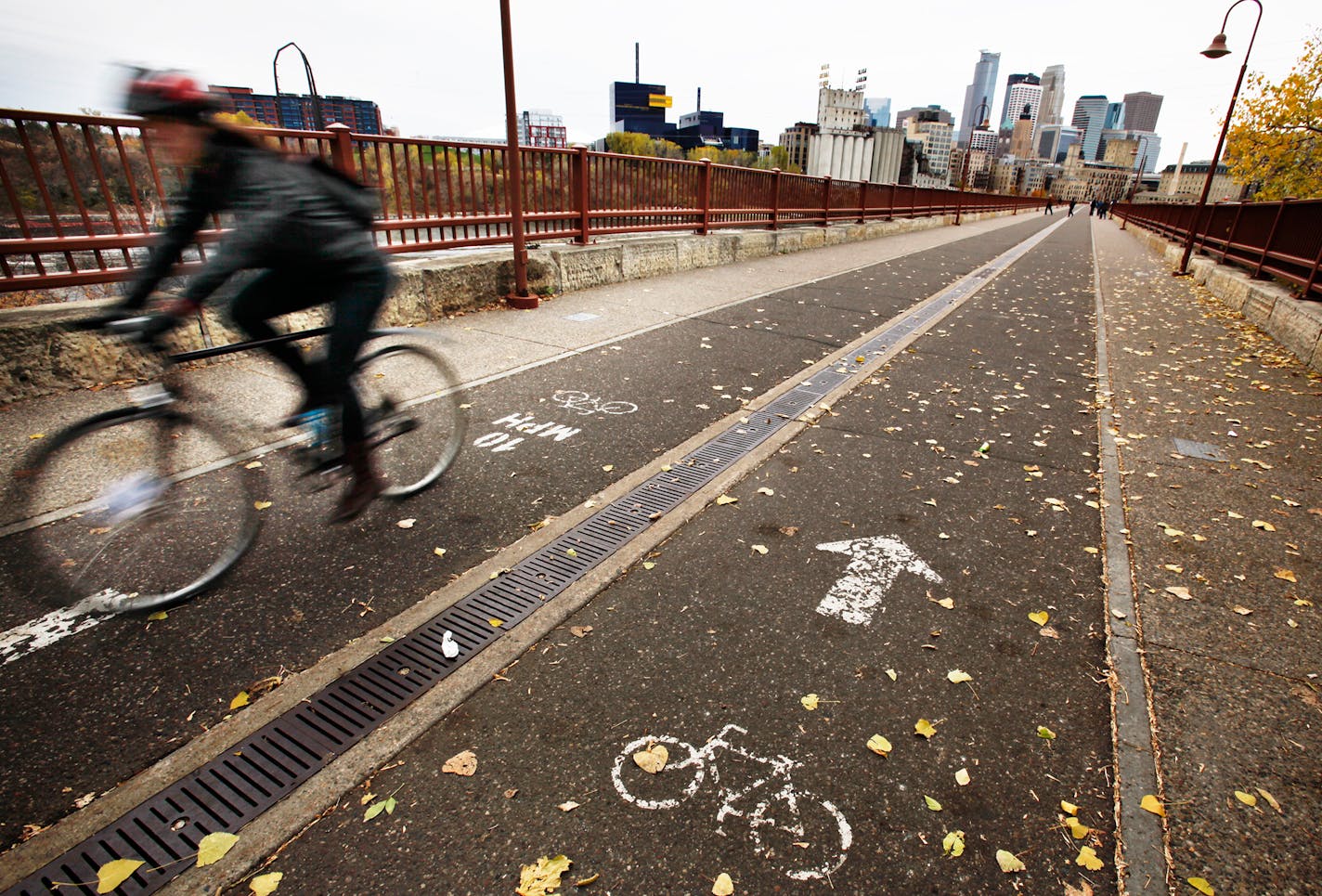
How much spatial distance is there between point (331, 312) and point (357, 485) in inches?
36.8

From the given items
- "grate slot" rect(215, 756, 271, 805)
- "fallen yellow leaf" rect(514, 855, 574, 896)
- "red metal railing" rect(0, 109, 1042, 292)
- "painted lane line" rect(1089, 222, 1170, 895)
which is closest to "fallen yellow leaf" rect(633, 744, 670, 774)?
"fallen yellow leaf" rect(514, 855, 574, 896)

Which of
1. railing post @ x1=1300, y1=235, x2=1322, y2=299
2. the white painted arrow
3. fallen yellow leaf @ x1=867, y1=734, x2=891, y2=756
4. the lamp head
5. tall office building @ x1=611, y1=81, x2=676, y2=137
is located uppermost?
tall office building @ x1=611, y1=81, x2=676, y2=137

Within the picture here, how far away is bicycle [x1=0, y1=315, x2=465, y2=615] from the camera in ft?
9.36

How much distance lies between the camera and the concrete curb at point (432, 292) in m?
4.95

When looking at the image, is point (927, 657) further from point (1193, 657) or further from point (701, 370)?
point (701, 370)

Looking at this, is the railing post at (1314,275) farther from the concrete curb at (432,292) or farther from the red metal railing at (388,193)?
the red metal railing at (388,193)

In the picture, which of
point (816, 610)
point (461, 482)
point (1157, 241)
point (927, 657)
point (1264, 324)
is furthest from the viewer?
point (1157, 241)

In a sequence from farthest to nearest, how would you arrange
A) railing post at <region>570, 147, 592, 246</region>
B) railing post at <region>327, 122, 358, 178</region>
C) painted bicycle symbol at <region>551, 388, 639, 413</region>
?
railing post at <region>570, 147, 592, 246</region>
railing post at <region>327, 122, 358, 178</region>
painted bicycle symbol at <region>551, 388, 639, 413</region>

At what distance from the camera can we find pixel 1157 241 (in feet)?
88.8

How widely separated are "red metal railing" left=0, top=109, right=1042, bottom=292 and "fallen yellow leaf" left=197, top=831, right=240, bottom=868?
2550 millimetres

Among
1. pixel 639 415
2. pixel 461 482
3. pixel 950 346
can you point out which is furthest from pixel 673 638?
pixel 950 346

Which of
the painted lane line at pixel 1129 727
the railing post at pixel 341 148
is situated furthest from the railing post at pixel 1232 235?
the railing post at pixel 341 148

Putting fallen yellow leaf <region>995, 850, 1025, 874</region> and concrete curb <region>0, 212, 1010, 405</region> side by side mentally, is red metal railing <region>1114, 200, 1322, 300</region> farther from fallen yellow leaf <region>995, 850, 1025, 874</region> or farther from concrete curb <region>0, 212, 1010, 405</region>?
fallen yellow leaf <region>995, 850, 1025, 874</region>

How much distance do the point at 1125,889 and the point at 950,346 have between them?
24.0 feet
